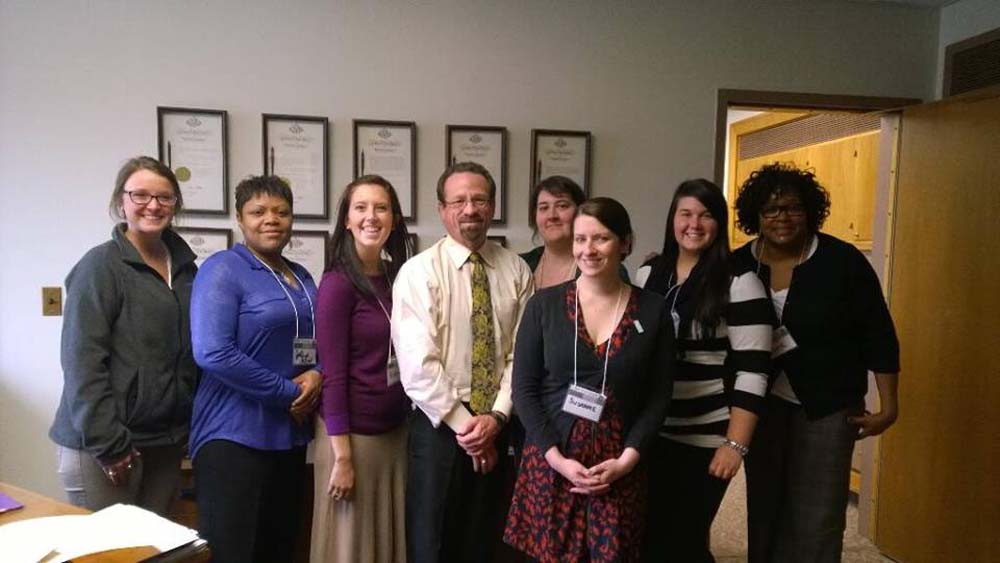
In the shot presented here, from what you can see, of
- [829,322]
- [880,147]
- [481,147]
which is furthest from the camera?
[880,147]

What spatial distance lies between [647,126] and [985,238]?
1449 millimetres

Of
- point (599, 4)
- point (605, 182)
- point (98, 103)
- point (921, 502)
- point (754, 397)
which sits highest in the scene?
point (599, 4)

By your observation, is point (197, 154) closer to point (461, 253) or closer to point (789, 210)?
point (461, 253)

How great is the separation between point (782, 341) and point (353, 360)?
1.29m

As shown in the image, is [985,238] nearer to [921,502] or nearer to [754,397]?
[921,502]

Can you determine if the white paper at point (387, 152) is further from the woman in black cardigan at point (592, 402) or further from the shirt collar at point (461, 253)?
the woman in black cardigan at point (592, 402)

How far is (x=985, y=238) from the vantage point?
2412 millimetres

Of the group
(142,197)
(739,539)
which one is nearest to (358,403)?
(142,197)

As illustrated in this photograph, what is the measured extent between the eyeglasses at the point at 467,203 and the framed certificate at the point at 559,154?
43.9 inches

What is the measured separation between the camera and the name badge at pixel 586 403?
1.50 meters

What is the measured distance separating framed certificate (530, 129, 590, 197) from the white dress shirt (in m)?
1.07

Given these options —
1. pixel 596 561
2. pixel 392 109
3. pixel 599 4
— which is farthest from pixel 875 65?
pixel 596 561

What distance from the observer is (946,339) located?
2549 mm

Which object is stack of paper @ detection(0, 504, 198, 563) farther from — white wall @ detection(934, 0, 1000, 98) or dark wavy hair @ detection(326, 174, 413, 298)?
white wall @ detection(934, 0, 1000, 98)
